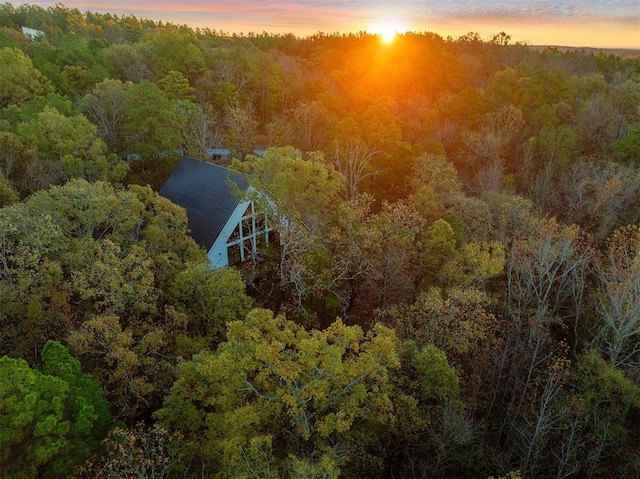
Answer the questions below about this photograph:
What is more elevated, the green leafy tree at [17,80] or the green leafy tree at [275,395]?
the green leafy tree at [17,80]

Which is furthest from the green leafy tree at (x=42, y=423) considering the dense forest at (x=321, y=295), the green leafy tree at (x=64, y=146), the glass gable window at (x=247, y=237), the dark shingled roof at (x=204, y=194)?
the green leafy tree at (x=64, y=146)

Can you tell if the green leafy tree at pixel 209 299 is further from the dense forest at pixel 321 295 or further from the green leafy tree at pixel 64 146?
the green leafy tree at pixel 64 146

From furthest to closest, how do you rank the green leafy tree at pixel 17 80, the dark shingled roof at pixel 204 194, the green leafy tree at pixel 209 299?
1. the green leafy tree at pixel 17 80
2. the dark shingled roof at pixel 204 194
3. the green leafy tree at pixel 209 299

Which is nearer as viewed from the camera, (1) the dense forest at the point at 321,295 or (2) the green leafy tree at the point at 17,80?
(1) the dense forest at the point at 321,295

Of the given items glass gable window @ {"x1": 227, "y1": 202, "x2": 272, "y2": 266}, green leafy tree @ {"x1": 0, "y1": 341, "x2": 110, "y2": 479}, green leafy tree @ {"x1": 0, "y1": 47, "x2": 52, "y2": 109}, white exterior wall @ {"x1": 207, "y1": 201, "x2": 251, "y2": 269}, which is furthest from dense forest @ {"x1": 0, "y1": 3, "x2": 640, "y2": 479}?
white exterior wall @ {"x1": 207, "y1": 201, "x2": 251, "y2": 269}

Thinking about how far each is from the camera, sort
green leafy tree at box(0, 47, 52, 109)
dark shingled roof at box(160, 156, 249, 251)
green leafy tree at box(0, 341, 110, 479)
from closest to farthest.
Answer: green leafy tree at box(0, 341, 110, 479), dark shingled roof at box(160, 156, 249, 251), green leafy tree at box(0, 47, 52, 109)

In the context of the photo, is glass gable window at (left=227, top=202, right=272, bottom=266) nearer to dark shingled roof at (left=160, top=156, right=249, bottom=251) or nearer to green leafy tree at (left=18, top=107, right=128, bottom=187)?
dark shingled roof at (left=160, top=156, right=249, bottom=251)

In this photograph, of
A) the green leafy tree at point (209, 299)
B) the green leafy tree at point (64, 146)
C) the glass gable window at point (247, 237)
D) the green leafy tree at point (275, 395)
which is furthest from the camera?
the glass gable window at point (247, 237)
